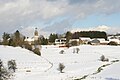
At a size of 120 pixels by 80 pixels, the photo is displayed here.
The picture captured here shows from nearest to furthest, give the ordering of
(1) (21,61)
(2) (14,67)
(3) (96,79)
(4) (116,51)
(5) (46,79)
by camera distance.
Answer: (3) (96,79), (5) (46,79), (2) (14,67), (1) (21,61), (4) (116,51)

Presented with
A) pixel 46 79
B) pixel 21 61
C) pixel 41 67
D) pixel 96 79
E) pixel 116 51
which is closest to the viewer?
pixel 96 79

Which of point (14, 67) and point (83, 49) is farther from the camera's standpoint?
point (83, 49)

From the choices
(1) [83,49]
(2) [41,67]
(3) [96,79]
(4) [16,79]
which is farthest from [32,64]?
(1) [83,49]

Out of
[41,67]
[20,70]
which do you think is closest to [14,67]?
[20,70]

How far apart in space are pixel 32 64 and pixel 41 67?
11.2 ft

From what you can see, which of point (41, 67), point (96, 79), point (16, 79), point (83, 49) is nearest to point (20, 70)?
point (41, 67)

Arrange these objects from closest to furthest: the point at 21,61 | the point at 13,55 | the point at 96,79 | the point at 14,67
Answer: the point at 96,79
the point at 14,67
the point at 21,61
the point at 13,55

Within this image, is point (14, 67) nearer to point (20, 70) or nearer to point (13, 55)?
point (20, 70)

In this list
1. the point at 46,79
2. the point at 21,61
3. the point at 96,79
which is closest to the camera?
the point at 96,79

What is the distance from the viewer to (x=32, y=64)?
85625 mm

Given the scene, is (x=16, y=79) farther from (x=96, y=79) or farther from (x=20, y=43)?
(x=20, y=43)

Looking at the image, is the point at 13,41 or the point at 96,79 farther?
the point at 13,41

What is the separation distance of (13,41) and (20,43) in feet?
10.6

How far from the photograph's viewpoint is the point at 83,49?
147875 mm
